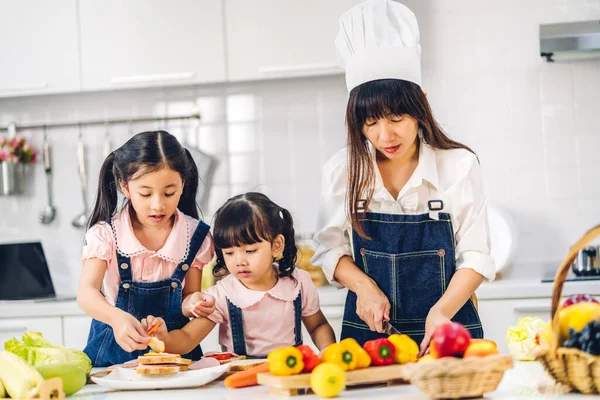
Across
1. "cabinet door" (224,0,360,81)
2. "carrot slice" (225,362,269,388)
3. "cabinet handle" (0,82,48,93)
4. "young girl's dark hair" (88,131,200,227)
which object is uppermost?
"cabinet door" (224,0,360,81)

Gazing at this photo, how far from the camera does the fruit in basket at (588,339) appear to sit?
1.22m

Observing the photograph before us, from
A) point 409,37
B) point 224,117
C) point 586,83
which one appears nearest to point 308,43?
point 224,117

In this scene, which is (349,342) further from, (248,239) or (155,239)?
(155,239)

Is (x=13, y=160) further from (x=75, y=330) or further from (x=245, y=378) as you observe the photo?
(x=245, y=378)

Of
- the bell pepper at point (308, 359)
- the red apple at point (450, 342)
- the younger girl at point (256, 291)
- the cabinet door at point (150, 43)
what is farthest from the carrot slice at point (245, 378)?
the cabinet door at point (150, 43)

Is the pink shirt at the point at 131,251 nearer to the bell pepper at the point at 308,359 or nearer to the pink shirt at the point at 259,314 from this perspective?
the pink shirt at the point at 259,314

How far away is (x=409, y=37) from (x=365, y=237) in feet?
1.50

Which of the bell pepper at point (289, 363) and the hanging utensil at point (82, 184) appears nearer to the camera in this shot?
the bell pepper at point (289, 363)

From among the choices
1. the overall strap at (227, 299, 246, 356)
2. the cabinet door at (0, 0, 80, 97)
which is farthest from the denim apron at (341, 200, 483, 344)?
the cabinet door at (0, 0, 80, 97)

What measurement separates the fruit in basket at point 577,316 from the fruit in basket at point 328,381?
34 cm

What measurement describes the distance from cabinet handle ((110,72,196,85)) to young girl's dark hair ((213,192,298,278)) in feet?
4.84

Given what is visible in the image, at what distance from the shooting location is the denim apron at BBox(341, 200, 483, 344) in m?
1.89

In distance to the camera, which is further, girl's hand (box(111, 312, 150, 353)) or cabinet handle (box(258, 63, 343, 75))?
cabinet handle (box(258, 63, 343, 75))

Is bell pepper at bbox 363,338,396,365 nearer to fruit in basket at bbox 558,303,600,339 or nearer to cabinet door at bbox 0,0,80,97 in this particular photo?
fruit in basket at bbox 558,303,600,339
